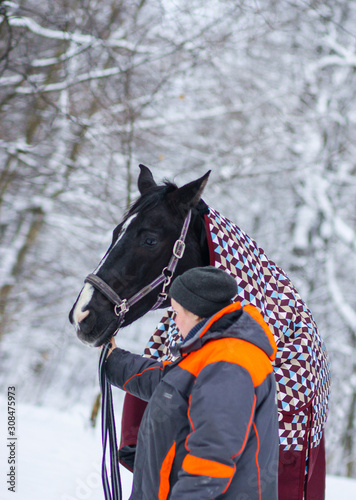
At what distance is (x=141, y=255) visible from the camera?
2.17 meters

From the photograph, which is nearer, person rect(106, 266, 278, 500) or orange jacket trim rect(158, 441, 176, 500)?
person rect(106, 266, 278, 500)

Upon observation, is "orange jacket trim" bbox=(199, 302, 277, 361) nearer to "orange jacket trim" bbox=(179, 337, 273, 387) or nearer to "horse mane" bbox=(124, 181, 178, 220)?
"orange jacket trim" bbox=(179, 337, 273, 387)

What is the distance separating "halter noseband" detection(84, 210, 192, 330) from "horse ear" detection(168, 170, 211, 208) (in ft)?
0.22

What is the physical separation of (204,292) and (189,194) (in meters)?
0.78

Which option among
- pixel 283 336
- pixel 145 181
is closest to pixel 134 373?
pixel 283 336

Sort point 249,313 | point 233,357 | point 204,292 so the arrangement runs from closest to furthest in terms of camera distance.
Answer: point 233,357
point 204,292
point 249,313

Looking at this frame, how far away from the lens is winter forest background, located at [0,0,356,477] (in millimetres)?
7234

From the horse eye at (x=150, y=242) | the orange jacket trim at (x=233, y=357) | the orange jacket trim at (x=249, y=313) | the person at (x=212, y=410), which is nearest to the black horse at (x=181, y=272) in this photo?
the horse eye at (x=150, y=242)

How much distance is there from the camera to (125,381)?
6.35 ft

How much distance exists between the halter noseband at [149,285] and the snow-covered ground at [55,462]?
1.63 meters

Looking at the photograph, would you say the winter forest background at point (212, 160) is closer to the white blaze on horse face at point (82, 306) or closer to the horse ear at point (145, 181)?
the horse ear at point (145, 181)

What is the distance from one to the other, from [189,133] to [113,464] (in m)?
7.80

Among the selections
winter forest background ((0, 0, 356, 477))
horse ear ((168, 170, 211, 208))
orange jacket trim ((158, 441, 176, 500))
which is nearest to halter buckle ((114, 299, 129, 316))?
horse ear ((168, 170, 211, 208))

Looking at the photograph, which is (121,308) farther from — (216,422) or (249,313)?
(216,422)
